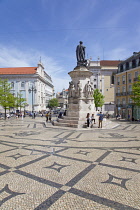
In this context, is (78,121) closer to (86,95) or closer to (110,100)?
(86,95)

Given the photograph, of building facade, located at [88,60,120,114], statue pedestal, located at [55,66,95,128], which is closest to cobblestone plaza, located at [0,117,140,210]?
statue pedestal, located at [55,66,95,128]

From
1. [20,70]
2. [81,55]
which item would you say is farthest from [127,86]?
[20,70]

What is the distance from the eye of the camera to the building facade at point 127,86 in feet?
102

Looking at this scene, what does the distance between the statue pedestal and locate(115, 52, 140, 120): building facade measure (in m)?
18.8

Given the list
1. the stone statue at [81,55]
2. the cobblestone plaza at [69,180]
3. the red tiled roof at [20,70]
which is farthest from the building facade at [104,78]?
the cobblestone plaza at [69,180]

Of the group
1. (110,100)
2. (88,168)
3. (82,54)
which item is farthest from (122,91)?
(88,168)

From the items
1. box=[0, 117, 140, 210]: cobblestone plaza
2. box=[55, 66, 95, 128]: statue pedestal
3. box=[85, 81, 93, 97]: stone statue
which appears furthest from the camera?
box=[85, 81, 93, 97]: stone statue

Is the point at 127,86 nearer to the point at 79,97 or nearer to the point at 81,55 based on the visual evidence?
the point at 81,55

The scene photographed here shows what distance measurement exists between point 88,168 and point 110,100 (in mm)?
47433

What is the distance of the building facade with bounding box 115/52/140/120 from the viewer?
102 feet

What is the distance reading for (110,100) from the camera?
49.6 m

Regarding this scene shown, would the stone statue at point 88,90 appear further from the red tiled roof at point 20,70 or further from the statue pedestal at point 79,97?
the red tiled roof at point 20,70

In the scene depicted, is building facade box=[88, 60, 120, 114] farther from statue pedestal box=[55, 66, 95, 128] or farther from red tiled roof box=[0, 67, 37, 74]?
statue pedestal box=[55, 66, 95, 128]

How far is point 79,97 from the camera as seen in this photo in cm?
1572
